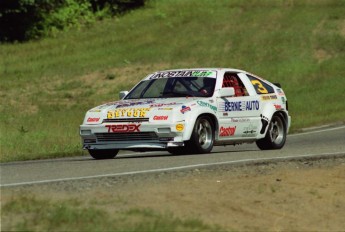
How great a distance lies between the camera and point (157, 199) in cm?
1198

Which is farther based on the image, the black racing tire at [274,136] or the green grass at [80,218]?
the black racing tire at [274,136]

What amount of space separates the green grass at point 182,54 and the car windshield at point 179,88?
11567 mm

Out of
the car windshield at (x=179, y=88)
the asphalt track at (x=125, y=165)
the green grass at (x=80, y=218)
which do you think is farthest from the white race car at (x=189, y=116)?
the green grass at (x=80, y=218)

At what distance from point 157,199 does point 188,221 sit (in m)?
1.08

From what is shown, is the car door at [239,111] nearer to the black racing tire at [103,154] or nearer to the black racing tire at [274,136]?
the black racing tire at [274,136]

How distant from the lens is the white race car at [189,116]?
1689cm

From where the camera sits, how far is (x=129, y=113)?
17.0 meters

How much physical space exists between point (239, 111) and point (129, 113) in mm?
2285

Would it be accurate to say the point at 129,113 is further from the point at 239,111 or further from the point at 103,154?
the point at 239,111

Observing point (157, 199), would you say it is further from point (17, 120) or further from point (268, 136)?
point (17, 120)

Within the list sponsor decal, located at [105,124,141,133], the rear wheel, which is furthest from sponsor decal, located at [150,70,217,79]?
sponsor decal, located at [105,124,141,133]

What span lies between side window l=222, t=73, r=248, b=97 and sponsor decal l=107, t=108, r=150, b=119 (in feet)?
7.02

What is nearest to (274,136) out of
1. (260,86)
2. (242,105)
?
(260,86)

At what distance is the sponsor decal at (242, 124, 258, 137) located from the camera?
61.2 ft
